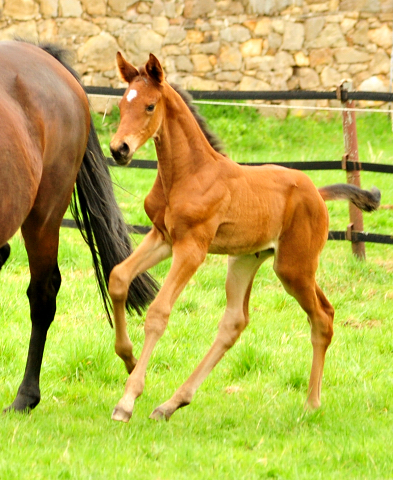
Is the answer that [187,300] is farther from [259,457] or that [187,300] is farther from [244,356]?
[259,457]

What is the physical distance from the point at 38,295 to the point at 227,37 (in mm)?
8638

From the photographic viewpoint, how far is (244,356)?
4.28 metres

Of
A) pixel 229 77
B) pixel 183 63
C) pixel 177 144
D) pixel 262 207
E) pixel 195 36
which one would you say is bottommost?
pixel 229 77

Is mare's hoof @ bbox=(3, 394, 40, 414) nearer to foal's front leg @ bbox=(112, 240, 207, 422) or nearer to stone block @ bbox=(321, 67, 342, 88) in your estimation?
foal's front leg @ bbox=(112, 240, 207, 422)

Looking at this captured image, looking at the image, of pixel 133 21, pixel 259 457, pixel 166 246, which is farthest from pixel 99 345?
pixel 133 21

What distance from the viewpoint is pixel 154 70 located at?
10.1ft

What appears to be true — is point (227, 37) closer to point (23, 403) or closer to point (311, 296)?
point (311, 296)

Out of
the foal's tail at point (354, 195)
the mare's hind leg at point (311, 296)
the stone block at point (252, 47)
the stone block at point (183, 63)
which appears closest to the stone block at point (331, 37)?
the stone block at point (252, 47)

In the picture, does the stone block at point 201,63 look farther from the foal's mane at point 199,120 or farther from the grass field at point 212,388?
the foal's mane at point 199,120

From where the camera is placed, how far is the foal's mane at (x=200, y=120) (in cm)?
345

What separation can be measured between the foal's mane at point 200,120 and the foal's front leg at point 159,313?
23.9 inches

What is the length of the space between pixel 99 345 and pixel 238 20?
8.49 meters

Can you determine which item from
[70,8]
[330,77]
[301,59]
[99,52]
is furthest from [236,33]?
[70,8]

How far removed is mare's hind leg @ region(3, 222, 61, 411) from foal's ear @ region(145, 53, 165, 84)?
3.50 ft
